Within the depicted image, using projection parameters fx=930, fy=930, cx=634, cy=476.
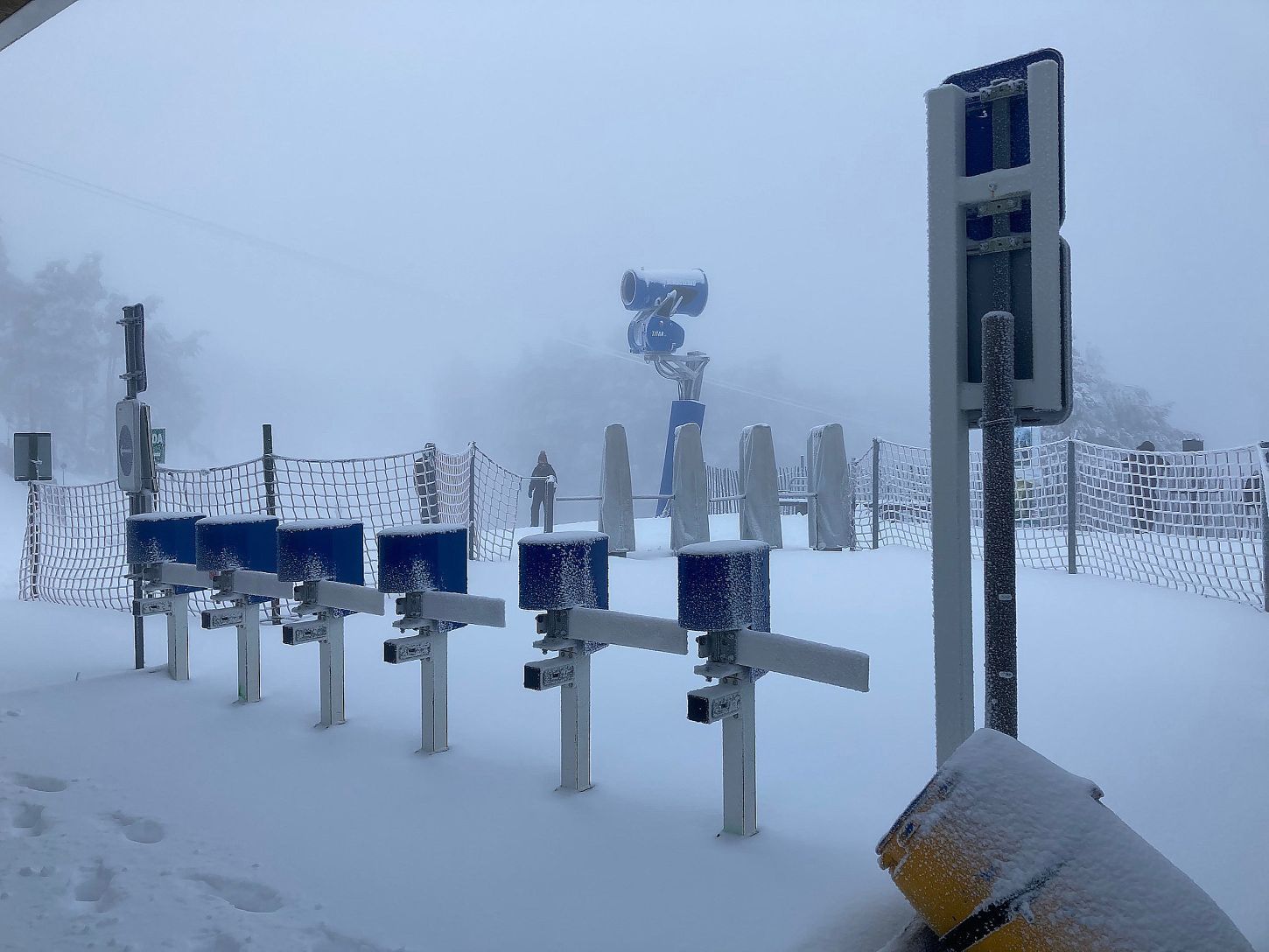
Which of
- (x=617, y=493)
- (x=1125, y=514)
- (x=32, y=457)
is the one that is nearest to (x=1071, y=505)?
(x=1125, y=514)

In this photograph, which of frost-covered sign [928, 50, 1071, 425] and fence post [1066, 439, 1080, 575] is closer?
frost-covered sign [928, 50, 1071, 425]

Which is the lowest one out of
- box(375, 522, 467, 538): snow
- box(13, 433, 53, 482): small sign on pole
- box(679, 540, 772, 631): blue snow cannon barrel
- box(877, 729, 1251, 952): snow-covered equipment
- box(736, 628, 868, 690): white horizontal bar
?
box(877, 729, 1251, 952): snow-covered equipment

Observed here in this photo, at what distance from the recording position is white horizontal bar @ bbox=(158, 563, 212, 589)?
13.1 feet

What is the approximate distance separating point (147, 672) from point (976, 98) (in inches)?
172

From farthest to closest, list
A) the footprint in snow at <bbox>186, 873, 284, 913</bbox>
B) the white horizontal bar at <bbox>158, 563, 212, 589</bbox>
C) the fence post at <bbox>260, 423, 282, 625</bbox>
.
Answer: the fence post at <bbox>260, 423, 282, 625</bbox> → the white horizontal bar at <bbox>158, 563, 212, 589</bbox> → the footprint in snow at <bbox>186, 873, 284, 913</bbox>

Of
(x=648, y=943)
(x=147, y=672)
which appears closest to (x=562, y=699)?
(x=648, y=943)

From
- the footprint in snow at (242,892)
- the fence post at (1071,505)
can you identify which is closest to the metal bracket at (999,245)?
the footprint in snow at (242,892)

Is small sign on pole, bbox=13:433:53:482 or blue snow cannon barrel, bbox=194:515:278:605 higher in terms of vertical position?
small sign on pole, bbox=13:433:53:482

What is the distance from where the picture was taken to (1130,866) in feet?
4.24

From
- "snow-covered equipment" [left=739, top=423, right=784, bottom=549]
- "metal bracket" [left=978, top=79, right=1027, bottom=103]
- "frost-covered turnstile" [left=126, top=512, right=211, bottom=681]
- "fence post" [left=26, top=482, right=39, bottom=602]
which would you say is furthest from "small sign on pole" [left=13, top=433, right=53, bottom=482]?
"metal bracket" [left=978, top=79, right=1027, bottom=103]

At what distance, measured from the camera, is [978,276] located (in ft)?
6.50

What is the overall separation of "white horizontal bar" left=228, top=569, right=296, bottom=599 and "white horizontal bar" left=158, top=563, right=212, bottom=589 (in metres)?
0.14

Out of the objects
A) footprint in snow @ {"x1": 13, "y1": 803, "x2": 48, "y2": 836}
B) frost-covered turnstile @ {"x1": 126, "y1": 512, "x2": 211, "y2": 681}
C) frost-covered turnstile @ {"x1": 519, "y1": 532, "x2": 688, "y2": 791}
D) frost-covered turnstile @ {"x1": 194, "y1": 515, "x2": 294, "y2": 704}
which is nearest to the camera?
footprint in snow @ {"x1": 13, "y1": 803, "x2": 48, "y2": 836}

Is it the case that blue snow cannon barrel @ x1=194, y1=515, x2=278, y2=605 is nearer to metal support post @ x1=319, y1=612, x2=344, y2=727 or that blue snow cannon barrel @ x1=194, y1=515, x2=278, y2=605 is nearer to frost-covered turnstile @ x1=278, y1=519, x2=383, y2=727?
frost-covered turnstile @ x1=278, y1=519, x2=383, y2=727
